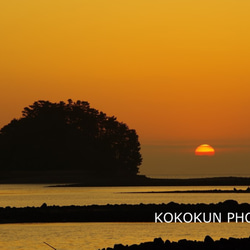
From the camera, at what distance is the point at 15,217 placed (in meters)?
66.2

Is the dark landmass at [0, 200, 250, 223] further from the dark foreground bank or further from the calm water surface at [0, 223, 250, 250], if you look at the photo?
the dark foreground bank

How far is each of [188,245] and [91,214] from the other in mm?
28693

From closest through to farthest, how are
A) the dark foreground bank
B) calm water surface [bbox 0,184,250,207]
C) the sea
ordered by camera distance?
the dark foreground bank
the sea
calm water surface [bbox 0,184,250,207]

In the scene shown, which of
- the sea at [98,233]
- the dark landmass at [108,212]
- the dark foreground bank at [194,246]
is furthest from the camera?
the dark landmass at [108,212]

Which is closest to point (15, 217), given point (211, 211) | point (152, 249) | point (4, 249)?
point (211, 211)

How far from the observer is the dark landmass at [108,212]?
65312 millimetres

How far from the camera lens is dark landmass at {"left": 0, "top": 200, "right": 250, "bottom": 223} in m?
65.3

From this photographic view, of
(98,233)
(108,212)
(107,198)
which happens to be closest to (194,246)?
(98,233)

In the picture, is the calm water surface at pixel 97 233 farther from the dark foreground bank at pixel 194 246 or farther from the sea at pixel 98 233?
the dark foreground bank at pixel 194 246

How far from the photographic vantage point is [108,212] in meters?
68.1

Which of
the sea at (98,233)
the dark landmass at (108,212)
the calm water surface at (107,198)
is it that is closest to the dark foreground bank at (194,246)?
the sea at (98,233)

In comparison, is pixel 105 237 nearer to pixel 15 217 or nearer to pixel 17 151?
pixel 15 217

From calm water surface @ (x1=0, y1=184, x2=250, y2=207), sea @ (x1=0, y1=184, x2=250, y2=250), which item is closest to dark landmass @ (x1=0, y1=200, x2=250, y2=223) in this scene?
sea @ (x1=0, y1=184, x2=250, y2=250)

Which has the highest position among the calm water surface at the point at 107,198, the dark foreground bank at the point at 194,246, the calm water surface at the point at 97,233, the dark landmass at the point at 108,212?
the calm water surface at the point at 107,198
